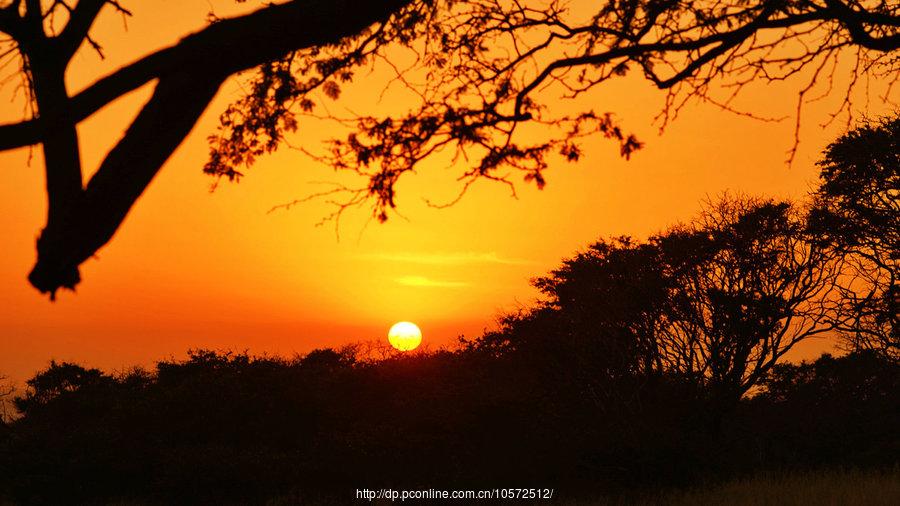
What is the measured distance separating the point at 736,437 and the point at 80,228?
2648 centimetres

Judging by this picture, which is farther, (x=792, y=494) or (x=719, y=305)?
(x=719, y=305)

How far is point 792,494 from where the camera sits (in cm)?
1627

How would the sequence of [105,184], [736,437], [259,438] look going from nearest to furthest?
[105,184], [259,438], [736,437]

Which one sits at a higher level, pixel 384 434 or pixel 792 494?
pixel 384 434

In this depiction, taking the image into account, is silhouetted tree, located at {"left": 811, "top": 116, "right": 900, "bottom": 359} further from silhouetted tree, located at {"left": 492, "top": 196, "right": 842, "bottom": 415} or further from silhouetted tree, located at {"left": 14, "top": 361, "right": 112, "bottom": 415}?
silhouetted tree, located at {"left": 14, "top": 361, "right": 112, "bottom": 415}

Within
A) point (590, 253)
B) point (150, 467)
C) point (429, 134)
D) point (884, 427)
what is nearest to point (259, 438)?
point (150, 467)

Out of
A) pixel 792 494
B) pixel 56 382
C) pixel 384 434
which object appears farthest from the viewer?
pixel 56 382

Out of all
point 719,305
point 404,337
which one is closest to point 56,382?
point 404,337

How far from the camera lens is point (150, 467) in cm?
2084

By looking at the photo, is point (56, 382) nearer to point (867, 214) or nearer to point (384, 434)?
point (384, 434)

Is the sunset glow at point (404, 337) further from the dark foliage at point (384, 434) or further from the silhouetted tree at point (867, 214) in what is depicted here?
the silhouetted tree at point (867, 214)

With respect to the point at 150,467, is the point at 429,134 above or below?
above

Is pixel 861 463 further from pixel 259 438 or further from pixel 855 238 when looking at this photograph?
pixel 259 438

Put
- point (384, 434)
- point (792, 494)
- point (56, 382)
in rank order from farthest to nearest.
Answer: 1. point (56, 382)
2. point (384, 434)
3. point (792, 494)
